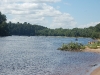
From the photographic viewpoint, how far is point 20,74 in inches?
1062

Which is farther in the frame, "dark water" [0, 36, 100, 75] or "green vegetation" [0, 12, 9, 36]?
"green vegetation" [0, 12, 9, 36]

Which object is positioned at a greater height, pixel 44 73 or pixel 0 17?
pixel 0 17

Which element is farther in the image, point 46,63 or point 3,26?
point 3,26

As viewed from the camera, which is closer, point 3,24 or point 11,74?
point 11,74

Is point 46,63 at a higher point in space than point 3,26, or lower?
lower

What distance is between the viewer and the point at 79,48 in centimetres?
6656

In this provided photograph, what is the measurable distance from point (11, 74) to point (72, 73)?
23.0ft

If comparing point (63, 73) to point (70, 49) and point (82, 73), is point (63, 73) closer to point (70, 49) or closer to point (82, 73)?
point (82, 73)

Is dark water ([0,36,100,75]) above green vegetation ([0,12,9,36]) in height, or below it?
below

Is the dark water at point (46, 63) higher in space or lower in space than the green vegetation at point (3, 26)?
lower

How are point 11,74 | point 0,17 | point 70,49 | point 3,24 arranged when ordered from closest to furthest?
point 11,74, point 70,49, point 3,24, point 0,17

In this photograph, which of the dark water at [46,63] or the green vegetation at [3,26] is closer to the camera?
the dark water at [46,63]

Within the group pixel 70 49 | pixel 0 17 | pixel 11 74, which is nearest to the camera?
pixel 11 74

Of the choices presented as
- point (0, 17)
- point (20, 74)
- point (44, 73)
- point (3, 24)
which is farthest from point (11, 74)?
point (0, 17)
